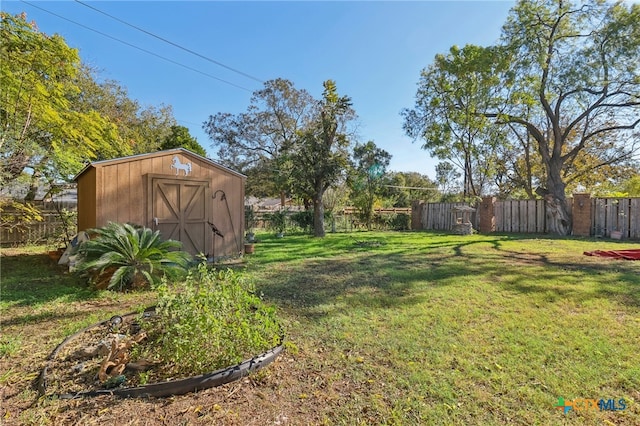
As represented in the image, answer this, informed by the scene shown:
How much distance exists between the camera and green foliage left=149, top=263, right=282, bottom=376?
2.22 m

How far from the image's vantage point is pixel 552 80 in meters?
12.3

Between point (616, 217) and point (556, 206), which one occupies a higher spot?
point (556, 206)

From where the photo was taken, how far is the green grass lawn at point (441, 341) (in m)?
1.92

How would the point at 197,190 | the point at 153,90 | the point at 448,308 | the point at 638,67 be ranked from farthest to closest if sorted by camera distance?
the point at 153,90
the point at 638,67
the point at 197,190
the point at 448,308

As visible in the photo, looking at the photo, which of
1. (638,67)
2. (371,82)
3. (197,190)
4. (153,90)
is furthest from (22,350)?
(638,67)

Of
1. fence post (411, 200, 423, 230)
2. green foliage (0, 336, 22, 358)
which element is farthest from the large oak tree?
green foliage (0, 336, 22, 358)

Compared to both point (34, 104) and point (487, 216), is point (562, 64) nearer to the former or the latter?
point (487, 216)

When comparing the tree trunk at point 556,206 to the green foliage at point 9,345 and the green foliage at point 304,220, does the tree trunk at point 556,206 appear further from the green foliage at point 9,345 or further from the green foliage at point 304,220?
the green foliage at point 9,345

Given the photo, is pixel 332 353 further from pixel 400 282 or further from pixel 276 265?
pixel 276 265

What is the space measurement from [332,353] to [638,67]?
15.9 metres

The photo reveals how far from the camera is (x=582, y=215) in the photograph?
11.5m

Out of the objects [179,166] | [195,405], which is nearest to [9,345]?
[195,405]

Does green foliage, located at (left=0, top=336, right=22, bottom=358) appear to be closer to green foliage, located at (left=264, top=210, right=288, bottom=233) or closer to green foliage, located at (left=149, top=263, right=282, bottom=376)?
green foliage, located at (left=149, top=263, right=282, bottom=376)

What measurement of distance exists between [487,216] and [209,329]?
14149mm
